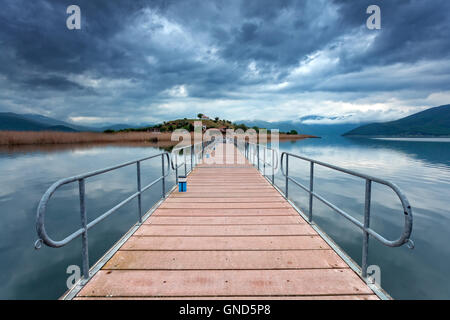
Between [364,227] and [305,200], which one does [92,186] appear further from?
[364,227]

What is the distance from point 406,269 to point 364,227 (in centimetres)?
291

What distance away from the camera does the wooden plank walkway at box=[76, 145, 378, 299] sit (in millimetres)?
1979

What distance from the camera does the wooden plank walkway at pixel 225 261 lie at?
1.98 meters

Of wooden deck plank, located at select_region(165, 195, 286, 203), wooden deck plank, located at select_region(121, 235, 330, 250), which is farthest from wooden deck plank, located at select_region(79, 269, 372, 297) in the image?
wooden deck plank, located at select_region(165, 195, 286, 203)

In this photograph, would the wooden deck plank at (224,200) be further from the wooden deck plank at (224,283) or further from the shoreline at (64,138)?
the shoreline at (64,138)

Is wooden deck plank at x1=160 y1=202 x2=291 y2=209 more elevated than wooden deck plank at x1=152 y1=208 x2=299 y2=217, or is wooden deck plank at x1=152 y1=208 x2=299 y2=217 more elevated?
wooden deck plank at x1=160 y1=202 x2=291 y2=209

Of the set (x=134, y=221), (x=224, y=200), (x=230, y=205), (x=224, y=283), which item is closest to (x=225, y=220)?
(x=230, y=205)

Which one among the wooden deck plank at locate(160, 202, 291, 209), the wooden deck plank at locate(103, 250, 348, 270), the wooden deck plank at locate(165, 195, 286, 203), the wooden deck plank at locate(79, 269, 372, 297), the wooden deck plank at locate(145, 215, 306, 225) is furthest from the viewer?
the wooden deck plank at locate(165, 195, 286, 203)

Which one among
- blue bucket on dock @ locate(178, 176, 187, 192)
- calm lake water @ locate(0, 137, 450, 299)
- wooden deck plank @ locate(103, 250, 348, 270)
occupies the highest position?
blue bucket on dock @ locate(178, 176, 187, 192)

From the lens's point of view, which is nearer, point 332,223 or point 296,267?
point 296,267

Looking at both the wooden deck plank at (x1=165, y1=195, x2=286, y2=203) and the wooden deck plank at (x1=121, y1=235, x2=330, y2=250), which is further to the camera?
the wooden deck plank at (x1=165, y1=195, x2=286, y2=203)

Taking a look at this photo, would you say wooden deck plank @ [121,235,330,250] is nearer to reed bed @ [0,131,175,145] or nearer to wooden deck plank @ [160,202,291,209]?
wooden deck plank @ [160,202,291,209]

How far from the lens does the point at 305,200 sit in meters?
7.71
